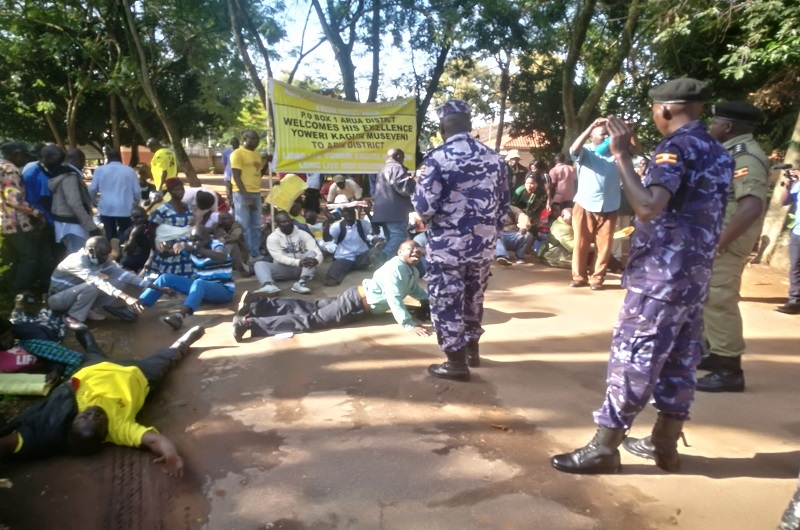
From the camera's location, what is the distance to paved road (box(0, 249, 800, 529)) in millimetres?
2410

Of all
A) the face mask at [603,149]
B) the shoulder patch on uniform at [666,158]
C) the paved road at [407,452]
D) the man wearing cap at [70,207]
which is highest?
the face mask at [603,149]

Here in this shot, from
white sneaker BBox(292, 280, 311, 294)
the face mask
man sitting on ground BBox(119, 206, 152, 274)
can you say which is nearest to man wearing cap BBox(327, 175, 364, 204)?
white sneaker BBox(292, 280, 311, 294)

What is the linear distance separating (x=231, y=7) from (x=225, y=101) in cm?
1052

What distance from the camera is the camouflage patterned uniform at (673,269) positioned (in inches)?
91.2

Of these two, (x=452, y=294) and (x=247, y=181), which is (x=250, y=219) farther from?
(x=452, y=294)

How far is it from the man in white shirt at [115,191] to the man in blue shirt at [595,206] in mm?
5266

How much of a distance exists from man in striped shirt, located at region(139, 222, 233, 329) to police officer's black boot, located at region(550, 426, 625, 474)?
3.91 meters

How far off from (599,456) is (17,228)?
542cm

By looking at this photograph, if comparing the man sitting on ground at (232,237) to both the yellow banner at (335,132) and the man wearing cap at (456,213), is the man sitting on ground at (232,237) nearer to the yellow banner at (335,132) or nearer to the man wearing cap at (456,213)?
the yellow banner at (335,132)

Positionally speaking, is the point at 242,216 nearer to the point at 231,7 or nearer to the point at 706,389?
the point at 231,7

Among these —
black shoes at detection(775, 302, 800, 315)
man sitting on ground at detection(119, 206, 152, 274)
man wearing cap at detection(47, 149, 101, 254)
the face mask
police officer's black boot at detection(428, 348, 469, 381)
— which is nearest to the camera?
police officer's black boot at detection(428, 348, 469, 381)

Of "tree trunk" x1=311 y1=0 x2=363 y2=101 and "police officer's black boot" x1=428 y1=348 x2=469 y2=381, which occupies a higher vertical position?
"tree trunk" x1=311 y1=0 x2=363 y2=101

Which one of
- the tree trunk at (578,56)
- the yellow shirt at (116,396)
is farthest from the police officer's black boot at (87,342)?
the tree trunk at (578,56)

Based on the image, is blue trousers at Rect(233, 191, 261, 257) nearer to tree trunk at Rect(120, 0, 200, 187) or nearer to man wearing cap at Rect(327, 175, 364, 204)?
man wearing cap at Rect(327, 175, 364, 204)
